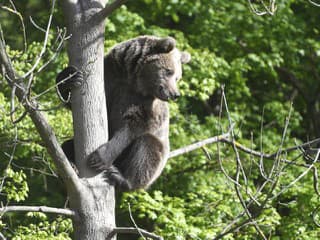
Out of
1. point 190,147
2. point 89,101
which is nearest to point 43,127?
point 89,101

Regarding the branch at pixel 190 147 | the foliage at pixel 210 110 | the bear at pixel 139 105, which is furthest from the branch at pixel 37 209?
the foliage at pixel 210 110

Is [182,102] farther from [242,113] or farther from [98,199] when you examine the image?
[98,199]

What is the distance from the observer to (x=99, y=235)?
5.04 m

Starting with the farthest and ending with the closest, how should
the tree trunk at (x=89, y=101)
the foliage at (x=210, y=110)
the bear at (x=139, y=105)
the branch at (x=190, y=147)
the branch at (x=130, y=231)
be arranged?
the foliage at (x=210, y=110)
the bear at (x=139, y=105)
the branch at (x=190, y=147)
the tree trunk at (x=89, y=101)
the branch at (x=130, y=231)

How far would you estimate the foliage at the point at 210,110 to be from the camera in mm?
8266

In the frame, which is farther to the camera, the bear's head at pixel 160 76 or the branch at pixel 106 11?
the bear's head at pixel 160 76

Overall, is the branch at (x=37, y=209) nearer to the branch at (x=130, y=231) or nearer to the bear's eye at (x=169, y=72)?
the branch at (x=130, y=231)

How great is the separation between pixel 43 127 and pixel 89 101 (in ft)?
2.77

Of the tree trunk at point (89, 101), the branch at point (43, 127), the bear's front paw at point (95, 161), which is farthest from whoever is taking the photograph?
the bear's front paw at point (95, 161)

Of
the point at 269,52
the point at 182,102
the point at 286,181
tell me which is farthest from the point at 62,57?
the point at 269,52

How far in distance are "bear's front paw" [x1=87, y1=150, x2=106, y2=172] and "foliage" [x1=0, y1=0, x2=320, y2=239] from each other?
2.08 metres

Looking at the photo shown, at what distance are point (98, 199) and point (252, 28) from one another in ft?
25.0

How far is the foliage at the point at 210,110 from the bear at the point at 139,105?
114 cm

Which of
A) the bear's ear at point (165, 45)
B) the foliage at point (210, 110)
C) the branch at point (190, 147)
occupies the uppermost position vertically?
the bear's ear at point (165, 45)
